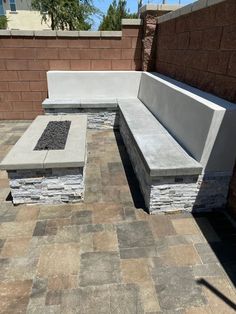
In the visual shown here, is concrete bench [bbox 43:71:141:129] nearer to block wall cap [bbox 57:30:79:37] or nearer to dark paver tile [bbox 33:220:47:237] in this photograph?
block wall cap [bbox 57:30:79:37]

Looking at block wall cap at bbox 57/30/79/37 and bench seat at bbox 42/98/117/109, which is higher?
block wall cap at bbox 57/30/79/37

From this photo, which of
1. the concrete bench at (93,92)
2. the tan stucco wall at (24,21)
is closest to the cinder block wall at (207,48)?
the concrete bench at (93,92)

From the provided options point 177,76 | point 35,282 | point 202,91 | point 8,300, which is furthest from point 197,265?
point 177,76

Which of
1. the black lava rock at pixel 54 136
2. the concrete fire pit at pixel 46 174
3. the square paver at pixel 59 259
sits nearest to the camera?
the square paver at pixel 59 259

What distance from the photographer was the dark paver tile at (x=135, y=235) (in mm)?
3398

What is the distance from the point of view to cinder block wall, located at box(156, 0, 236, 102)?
12.1 ft

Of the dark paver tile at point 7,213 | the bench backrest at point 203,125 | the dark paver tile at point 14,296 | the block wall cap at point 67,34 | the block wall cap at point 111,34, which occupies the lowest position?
the dark paver tile at point 7,213

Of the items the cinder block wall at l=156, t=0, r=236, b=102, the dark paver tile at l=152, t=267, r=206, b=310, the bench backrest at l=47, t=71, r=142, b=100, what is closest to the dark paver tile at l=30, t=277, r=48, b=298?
the dark paver tile at l=152, t=267, r=206, b=310

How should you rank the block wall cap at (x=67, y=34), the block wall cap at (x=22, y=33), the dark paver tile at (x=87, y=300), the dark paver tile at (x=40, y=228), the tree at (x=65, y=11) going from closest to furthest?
the dark paver tile at (x=87, y=300) → the dark paver tile at (x=40, y=228) → the block wall cap at (x=22, y=33) → the block wall cap at (x=67, y=34) → the tree at (x=65, y=11)

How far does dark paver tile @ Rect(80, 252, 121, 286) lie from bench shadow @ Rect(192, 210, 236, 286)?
47.8 inches

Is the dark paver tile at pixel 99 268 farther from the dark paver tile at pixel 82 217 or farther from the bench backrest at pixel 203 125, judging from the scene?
the bench backrest at pixel 203 125

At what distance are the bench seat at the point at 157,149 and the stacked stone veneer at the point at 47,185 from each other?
111 cm

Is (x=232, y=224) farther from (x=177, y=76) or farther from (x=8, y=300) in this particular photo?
(x=177, y=76)

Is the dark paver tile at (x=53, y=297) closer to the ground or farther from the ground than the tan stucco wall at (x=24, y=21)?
Result: closer to the ground
